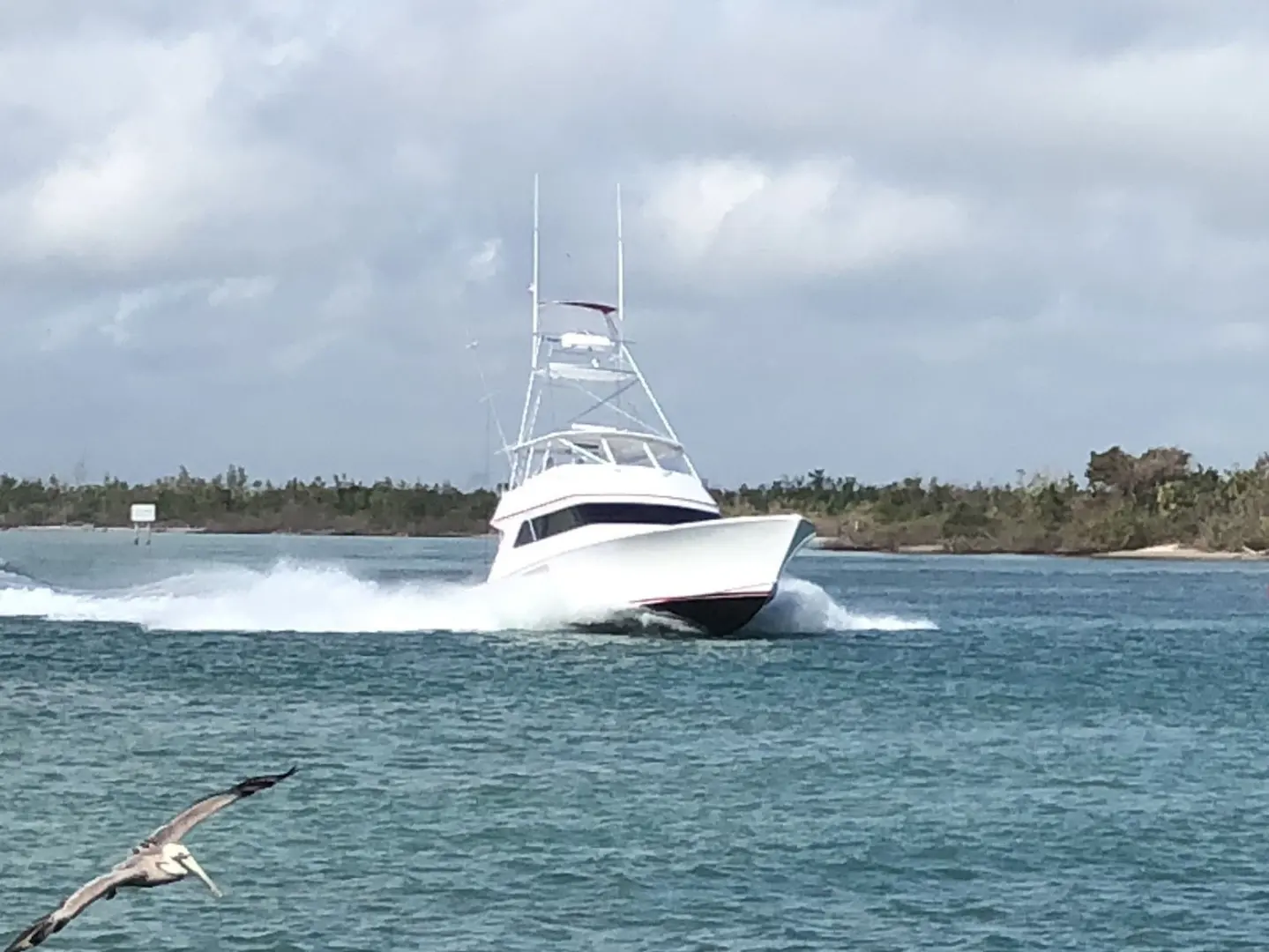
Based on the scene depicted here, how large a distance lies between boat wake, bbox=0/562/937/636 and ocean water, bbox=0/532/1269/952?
0.78ft

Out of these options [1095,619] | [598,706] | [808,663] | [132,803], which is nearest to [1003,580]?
[1095,619]

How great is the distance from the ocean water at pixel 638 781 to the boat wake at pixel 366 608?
0.78ft

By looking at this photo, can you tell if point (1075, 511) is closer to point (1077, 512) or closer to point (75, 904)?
point (1077, 512)

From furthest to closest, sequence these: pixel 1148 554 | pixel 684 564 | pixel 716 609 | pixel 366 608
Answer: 1. pixel 1148 554
2. pixel 366 608
3. pixel 716 609
4. pixel 684 564

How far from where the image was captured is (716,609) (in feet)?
151

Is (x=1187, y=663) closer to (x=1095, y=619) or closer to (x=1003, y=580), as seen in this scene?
(x=1095, y=619)

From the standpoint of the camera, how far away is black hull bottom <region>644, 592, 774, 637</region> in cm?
4559

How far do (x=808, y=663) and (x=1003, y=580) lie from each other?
70229 mm

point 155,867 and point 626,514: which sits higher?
point 626,514

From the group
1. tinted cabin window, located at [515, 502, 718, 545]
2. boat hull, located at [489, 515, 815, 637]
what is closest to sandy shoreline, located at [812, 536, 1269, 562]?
boat hull, located at [489, 515, 815, 637]

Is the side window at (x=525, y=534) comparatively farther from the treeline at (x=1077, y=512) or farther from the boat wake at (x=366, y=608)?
the treeline at (x=1077, y=512)

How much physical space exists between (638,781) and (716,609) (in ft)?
51.8

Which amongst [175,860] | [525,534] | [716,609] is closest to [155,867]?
[175,860]

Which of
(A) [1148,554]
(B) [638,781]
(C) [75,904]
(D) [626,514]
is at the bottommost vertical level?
(B) [638,781]
